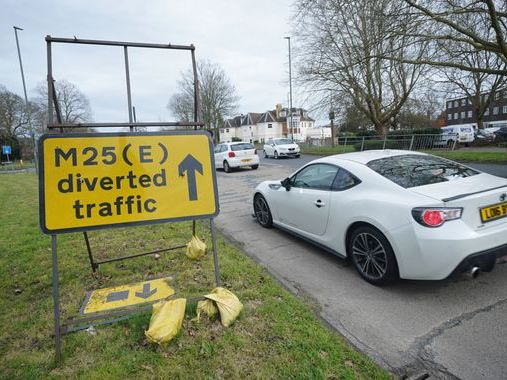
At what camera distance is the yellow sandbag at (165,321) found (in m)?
2.45

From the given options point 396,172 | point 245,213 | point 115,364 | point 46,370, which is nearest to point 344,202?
point 396,172

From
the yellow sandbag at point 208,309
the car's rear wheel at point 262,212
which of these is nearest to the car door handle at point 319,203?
the car's rear wheel at point 262,212

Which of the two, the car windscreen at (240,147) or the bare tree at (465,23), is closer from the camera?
the bare tree at (465,23)

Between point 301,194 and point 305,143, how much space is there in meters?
26.5

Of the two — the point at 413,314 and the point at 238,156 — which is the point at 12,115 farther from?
the point at 413,314

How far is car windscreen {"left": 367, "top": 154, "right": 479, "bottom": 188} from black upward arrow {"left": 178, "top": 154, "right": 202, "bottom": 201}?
80.7 inches

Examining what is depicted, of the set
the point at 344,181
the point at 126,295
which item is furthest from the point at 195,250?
the point at 344,181

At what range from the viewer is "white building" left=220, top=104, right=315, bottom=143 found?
2980 inches

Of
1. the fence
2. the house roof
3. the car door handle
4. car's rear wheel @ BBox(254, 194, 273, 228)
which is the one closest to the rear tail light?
the car door handle

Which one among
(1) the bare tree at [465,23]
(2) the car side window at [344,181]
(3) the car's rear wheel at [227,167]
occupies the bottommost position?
(3) the car's rear wheel at [227,167]

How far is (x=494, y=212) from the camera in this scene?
9.67ft

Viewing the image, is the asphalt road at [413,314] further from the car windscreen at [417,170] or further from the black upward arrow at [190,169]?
the black upward arrow at [190,169]

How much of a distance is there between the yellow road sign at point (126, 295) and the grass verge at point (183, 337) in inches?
5.2

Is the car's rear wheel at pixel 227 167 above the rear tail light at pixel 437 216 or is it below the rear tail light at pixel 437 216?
below
